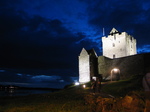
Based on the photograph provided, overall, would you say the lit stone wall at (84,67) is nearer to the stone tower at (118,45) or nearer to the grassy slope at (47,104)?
the stone tower at (118,45)

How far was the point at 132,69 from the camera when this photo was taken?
112 feet

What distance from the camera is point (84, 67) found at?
1645 inches

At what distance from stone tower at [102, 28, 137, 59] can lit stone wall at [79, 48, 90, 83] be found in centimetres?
1216

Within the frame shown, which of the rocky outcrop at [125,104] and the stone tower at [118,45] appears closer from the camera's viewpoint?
the rocky outcrop at [125,104]

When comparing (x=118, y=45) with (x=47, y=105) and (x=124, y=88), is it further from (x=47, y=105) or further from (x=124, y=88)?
(x=47, y=105)

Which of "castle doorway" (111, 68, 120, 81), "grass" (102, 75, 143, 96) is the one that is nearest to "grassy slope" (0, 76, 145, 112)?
"grass" (102, 75, 143, 96)

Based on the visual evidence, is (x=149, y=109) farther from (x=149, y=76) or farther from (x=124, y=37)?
(x=124, y=37)

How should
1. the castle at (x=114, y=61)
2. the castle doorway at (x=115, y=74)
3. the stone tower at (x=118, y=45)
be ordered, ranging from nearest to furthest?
the castle at (x=114, y=61) → the castle doorway at (x=115, y=74) → the stone tower at (x=118, y=45)

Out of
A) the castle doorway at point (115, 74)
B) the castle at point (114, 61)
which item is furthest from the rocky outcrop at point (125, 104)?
the castle doorway at point (115, 74)

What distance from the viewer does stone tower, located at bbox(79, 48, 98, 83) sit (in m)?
40.8

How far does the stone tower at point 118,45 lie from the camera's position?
49.2m

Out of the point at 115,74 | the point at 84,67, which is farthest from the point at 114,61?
the point at 84,67

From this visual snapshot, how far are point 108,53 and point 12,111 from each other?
44970 millimetres

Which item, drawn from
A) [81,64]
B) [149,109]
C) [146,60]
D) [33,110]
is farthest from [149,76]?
[81,64]
